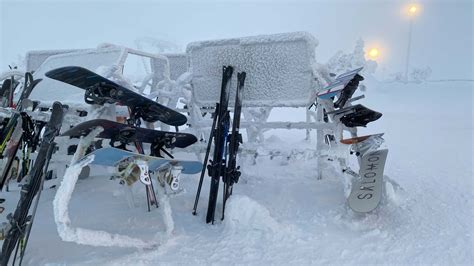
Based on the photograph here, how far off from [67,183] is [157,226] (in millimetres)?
1180

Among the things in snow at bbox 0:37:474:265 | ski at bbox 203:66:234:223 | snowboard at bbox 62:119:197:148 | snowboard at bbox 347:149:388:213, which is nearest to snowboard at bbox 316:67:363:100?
snow at bbox 0:37:474:265

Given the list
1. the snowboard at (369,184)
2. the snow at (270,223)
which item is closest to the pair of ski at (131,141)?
the snow at (270,223)

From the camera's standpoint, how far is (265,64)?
371 cm

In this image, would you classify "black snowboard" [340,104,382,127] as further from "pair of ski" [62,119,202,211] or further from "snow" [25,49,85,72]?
"snow" [25,49,85,72]

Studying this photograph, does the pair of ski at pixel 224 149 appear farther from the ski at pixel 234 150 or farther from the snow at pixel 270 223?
the snow at pixel 270 223

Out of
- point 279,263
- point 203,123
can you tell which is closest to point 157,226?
point 279,263

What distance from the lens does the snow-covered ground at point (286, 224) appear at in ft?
7.88

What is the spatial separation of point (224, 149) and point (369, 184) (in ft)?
5.10

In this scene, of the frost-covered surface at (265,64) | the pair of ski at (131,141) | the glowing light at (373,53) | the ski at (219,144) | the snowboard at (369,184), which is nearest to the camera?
the pair of ski at (131,141)

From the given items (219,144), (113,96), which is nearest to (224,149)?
(219,144)

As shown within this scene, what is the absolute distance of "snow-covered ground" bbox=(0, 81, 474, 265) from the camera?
7.88ft

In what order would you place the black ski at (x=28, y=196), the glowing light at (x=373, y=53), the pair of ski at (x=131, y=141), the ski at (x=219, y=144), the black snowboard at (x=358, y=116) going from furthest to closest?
the glowing light at (x=373, y=53) → the ski at (x=219, y=144) → the black snowboard at (x=358, y=116) → the pair of ski at (x=131, y=141) → the black ski at (x=28, y=196)

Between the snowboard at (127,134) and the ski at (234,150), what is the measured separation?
435 mm

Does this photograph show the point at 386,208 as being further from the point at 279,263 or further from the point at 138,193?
the point at 138,193
